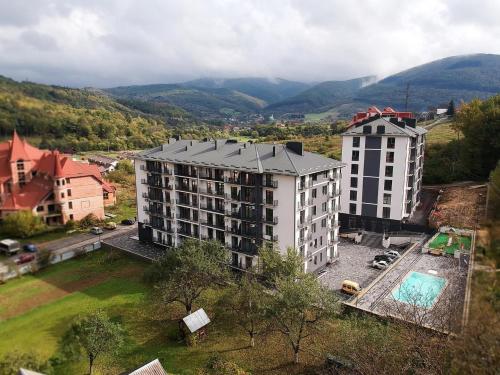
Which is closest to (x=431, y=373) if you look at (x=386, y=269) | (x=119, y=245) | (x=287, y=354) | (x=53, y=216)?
(x=287, y=354)

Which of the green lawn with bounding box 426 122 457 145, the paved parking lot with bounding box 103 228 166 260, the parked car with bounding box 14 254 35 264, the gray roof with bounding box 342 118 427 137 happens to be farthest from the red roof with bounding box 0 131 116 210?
the green lawn with bounding box 426 122 457 145

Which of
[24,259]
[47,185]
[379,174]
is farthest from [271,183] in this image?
[47,185]

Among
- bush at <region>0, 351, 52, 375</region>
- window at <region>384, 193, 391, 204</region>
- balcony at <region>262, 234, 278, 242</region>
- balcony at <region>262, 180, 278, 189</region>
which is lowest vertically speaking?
bush at <region>0, 351, 52, 375</region>

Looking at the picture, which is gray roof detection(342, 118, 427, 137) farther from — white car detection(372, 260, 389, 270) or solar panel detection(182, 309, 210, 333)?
solar panel detection(182, 309, 210, 333)

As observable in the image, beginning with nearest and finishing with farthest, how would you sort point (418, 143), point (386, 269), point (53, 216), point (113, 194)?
point (386, 269) → point (418, 143) → point (53, 216) → point (113, 194)

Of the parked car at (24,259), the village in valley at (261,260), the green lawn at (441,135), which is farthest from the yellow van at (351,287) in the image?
the green lawn at (441,135)

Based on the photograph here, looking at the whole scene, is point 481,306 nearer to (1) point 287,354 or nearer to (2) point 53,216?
(1) point 287,354
